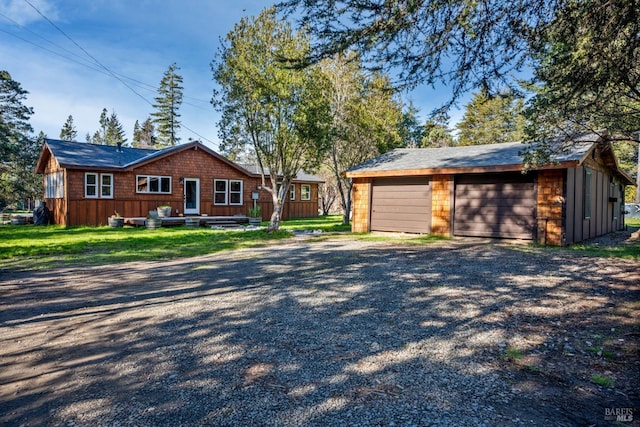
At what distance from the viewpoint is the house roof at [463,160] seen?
31.0 ft

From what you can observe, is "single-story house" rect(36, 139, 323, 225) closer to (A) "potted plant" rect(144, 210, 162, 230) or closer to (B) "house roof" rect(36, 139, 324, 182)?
(B) "house roof" rect(36, 139, 324, 182)

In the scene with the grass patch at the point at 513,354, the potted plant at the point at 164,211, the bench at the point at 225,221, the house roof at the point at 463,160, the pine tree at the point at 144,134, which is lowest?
the grass patch at the point at 513,354

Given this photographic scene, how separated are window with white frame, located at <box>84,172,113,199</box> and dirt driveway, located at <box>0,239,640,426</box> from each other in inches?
430

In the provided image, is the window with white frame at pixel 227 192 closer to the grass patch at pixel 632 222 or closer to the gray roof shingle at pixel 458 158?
the gray roof shingle at pixel 458 158

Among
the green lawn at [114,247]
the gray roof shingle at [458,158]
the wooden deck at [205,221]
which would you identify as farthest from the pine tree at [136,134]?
the gray roof shingle at [458,158]

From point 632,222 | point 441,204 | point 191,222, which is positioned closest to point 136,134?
point 191,222

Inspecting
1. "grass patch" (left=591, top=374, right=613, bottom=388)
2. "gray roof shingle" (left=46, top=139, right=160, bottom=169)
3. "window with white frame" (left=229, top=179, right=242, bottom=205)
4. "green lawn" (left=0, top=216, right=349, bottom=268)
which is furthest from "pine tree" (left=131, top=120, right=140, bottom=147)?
"grass patch" (left=591, top=374, right=613, bottom=388)

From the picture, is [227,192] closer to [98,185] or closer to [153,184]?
[153,184]

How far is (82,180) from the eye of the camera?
15477 mm

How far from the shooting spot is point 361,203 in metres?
13.8

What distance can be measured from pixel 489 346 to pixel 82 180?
16.9 meters

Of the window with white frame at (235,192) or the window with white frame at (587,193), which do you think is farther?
the window with white frame at (235,192)

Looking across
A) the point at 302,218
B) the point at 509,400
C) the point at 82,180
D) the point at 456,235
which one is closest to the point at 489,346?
the point at 509,400

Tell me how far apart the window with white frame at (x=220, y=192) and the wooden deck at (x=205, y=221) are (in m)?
1.40
